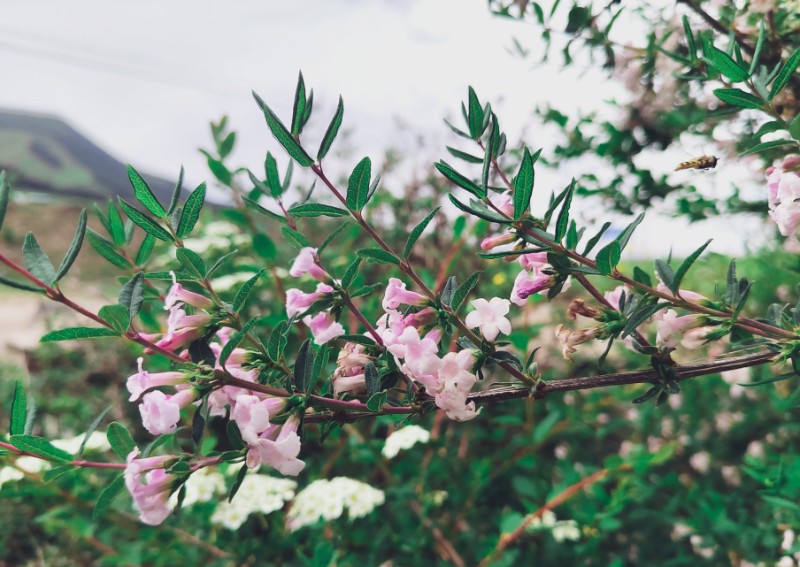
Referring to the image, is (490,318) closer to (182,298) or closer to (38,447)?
(182,298)

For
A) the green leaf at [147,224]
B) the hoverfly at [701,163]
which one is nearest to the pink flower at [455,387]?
the green leaf at [147,224]

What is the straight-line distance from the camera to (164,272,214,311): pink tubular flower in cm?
62

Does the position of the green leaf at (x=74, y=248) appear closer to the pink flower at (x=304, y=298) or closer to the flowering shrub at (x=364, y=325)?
the flowering shrub at (x=364, y=325)

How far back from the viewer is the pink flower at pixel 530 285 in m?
0.64

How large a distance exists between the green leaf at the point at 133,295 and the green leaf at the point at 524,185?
40cm

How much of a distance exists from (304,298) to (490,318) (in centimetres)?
22

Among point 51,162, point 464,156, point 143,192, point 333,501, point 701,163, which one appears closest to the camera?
point 143,192

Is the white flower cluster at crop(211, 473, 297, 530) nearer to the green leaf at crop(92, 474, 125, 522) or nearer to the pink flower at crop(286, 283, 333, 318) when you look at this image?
the green leaf at crop(92, 474, 125, 522)

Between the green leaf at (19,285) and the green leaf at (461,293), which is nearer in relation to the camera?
the green leaf at (19,285)

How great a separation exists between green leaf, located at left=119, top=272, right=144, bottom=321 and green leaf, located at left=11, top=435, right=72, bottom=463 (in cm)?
21

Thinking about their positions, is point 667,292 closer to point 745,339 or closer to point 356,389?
point 745,339

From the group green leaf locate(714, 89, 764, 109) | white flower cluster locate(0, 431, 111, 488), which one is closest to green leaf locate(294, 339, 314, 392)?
green leaf locate(714, 89, 764, 109)

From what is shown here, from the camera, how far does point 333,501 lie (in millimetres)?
1285

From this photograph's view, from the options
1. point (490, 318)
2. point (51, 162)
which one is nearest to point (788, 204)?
point (490, 318)
